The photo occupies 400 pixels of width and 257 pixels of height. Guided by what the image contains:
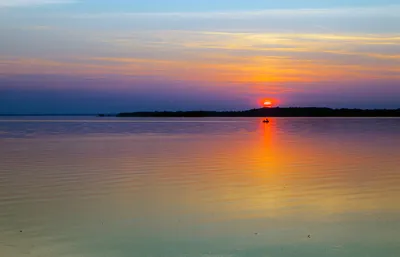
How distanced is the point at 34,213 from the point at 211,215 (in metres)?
3.45

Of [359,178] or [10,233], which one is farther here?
[359,178]

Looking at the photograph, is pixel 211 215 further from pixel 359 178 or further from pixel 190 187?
pixel 359 178

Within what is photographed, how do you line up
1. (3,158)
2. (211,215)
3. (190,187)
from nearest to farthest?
1. (211,215)
2. (190,187)
3. (3,158)

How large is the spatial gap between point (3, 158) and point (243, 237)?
16.3 metres

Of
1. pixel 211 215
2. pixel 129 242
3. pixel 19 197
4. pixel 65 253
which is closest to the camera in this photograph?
pixel 65 253

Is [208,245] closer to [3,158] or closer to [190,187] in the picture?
[190,187]

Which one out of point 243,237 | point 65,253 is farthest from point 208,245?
point 65,253

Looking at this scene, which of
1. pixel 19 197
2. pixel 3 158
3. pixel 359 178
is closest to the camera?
pixel 19 197

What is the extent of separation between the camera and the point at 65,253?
8695 mm

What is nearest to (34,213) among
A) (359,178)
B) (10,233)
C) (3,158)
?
(10,233)

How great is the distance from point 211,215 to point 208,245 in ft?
7.58

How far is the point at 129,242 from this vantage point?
9.32 meters

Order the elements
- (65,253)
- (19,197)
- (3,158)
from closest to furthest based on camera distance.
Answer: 1. (65,253)
2. (19,197)
3. (3,158)

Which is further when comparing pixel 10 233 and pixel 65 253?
pixel 10 233
